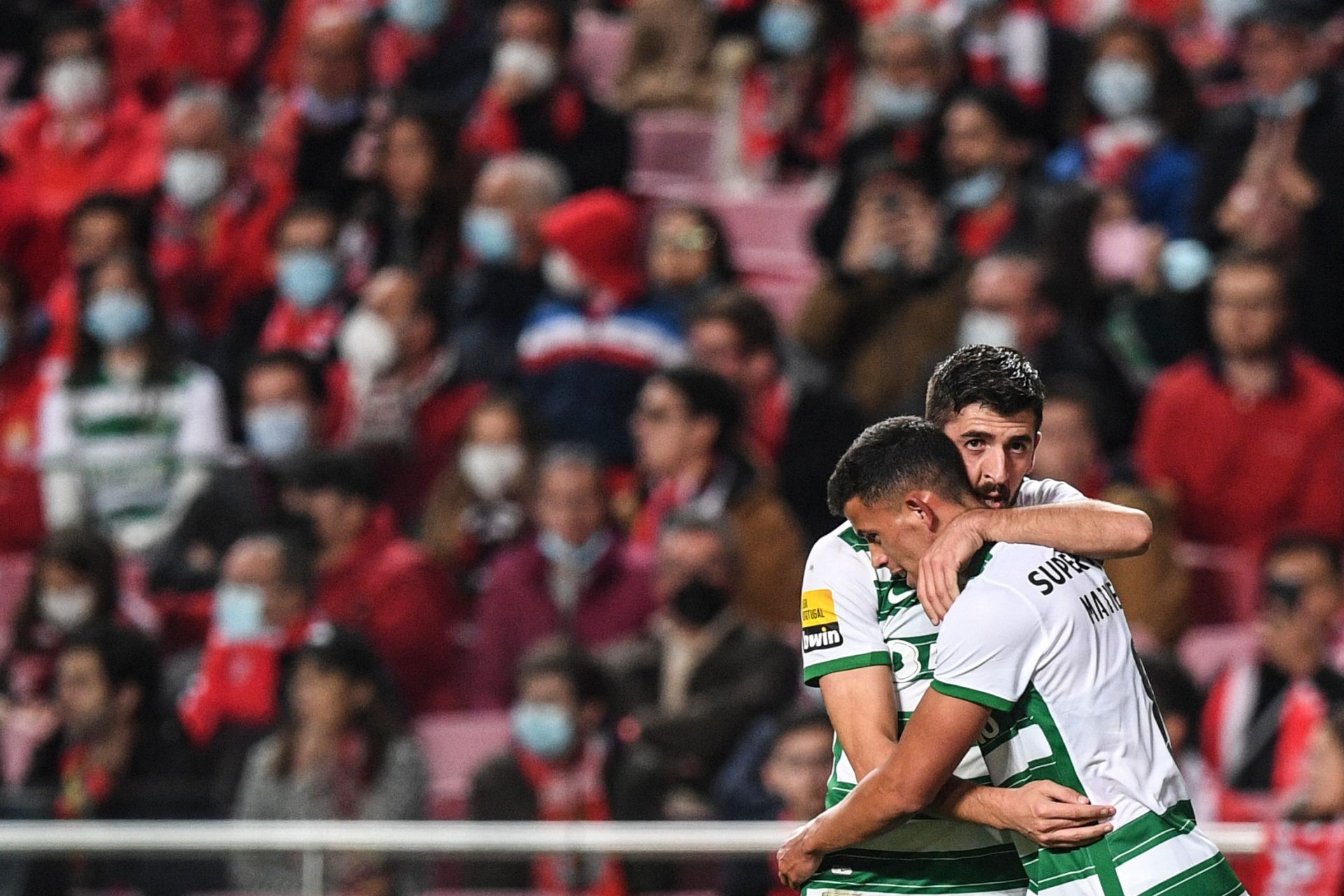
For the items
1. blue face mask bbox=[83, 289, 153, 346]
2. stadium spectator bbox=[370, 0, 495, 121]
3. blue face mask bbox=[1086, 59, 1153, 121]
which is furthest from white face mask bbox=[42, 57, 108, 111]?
blue face mask bbox=[1086, 59, 1153, 121]

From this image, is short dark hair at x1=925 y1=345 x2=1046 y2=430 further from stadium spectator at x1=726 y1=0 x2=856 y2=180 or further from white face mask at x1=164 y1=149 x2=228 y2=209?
white face mask at x1=164 y1=149 x2=228 y2=209

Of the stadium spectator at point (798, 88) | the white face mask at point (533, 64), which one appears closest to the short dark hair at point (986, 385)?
the stadium spectator at point (798, 88)

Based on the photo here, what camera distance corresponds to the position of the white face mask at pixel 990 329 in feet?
25.1

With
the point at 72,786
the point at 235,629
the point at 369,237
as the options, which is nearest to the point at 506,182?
the point at 369,237

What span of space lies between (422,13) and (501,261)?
2.23m

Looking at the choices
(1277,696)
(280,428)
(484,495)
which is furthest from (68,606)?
(1277,696)

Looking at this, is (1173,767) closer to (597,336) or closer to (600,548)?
(600,548)

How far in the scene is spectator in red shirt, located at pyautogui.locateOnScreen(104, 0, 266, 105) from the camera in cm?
1180

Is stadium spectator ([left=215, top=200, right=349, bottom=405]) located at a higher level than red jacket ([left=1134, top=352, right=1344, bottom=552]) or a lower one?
higher

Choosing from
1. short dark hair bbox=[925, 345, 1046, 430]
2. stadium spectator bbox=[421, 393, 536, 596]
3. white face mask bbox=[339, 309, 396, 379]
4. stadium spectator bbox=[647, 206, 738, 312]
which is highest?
stadium spectator bbox=[647, 206, 738, 312]

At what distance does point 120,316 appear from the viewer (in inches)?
363

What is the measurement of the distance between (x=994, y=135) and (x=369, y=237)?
2.62 meters

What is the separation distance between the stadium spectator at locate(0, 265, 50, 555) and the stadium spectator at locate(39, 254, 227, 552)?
11 centimetres

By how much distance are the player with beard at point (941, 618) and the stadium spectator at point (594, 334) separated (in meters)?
4.22
